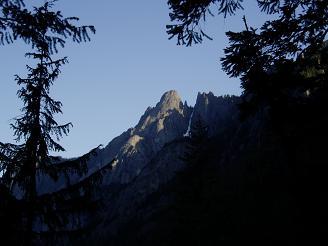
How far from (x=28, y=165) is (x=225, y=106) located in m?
155

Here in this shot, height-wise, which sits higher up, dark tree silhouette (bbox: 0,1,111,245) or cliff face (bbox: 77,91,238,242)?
cliff face (bbox: 77,91,238,242)

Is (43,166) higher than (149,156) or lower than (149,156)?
lower

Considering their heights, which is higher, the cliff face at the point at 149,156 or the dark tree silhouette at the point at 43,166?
the cliff face at the point at 149,156

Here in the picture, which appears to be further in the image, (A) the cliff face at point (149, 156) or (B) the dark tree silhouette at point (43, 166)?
(A) the cliff face at point (149, 156)

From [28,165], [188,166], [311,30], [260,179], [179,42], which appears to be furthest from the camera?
[260,179]

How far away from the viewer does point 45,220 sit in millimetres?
11570

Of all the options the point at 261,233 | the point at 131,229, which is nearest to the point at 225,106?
the point at 131,229

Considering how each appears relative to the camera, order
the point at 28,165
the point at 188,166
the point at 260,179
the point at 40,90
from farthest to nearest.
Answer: the point at 260,179 → the point at 188,166 → the point at 40,90 → the point at 28,165

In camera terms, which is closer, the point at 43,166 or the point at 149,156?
the point at 43,166

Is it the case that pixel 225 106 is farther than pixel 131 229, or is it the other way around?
pixel 225 106

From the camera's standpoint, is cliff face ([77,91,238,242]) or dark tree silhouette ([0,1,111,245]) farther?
cliff face ([77,91,238,242])

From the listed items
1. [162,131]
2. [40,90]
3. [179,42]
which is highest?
[162,131]

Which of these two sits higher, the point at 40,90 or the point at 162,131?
the point at 162,131

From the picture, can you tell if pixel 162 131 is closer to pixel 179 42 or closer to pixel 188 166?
pixel 188 166
